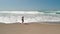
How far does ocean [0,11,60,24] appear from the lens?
61 centimetres

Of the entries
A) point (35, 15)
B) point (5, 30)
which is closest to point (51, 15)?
point (35, 15)

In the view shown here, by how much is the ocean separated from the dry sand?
0.05m

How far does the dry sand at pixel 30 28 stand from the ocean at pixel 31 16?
0.05 m

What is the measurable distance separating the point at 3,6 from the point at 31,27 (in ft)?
1.00

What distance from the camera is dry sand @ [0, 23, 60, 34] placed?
58 centimetres

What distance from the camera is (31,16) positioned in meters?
0.64

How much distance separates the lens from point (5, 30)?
1.94 ft

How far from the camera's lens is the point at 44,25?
58 cm

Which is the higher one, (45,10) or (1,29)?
(45,10)

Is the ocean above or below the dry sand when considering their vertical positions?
above

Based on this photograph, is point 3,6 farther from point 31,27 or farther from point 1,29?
point 31,27

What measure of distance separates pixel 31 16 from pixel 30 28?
11cm

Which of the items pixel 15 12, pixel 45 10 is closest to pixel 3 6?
pixel 15 12

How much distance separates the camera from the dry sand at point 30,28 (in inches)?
22.8
